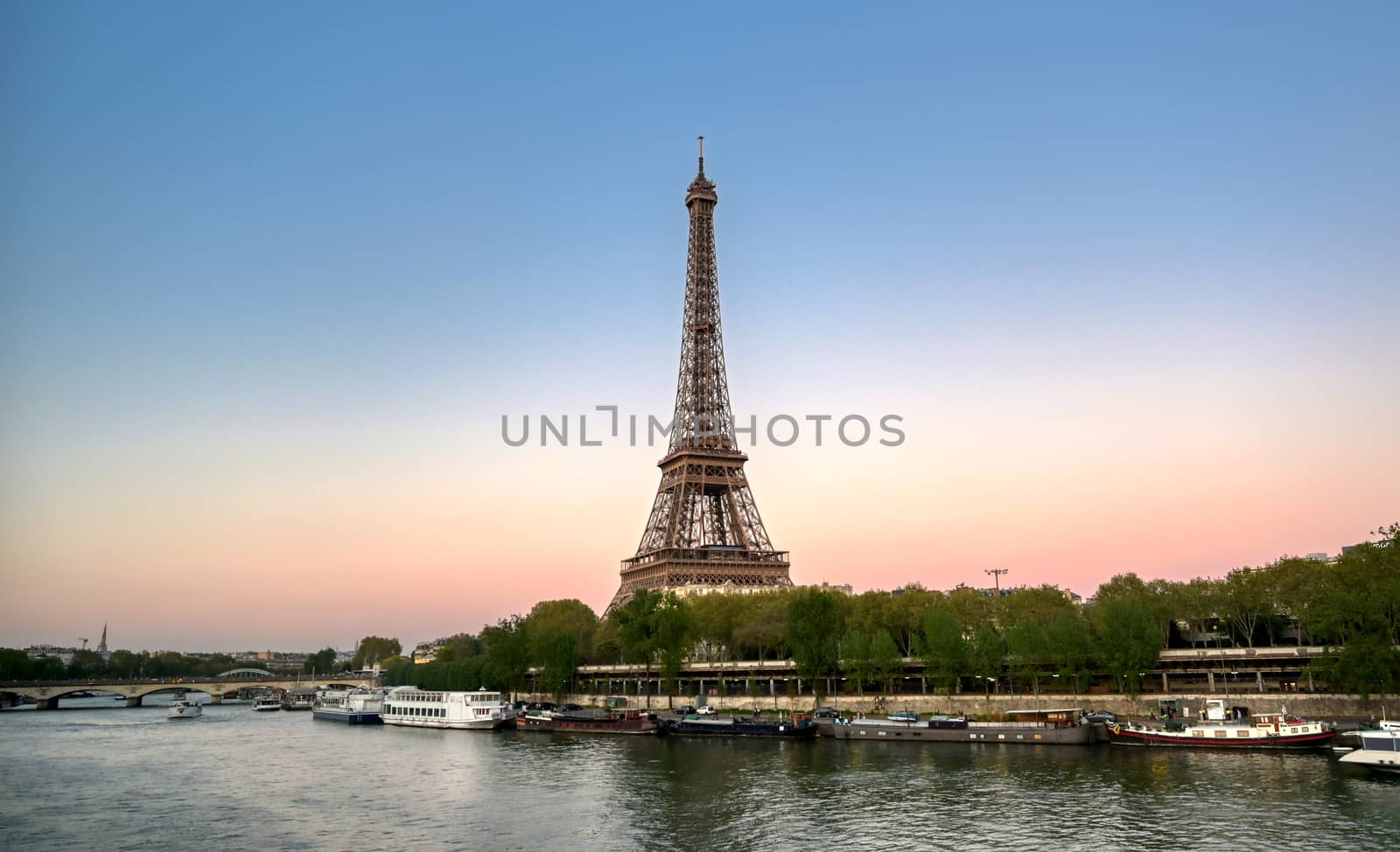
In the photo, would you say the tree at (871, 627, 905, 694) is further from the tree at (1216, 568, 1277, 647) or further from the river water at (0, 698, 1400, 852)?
the tree at (1216, 568, 1277, 647)

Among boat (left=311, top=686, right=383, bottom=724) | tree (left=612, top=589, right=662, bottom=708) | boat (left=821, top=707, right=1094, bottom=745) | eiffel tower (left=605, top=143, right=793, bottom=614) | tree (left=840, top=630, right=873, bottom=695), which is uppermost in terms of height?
eiffel tower (left=605, top=143, right=793, bottom=614)

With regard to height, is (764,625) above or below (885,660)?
above

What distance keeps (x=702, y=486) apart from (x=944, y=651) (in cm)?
4471

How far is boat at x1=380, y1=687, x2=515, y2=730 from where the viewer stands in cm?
8756

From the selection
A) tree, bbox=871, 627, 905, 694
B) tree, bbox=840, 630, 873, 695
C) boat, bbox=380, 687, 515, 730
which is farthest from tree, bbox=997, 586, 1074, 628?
boat, bbox=380, 687, 515, 730

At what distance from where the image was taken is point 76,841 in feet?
113

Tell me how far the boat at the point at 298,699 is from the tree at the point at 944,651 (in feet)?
306

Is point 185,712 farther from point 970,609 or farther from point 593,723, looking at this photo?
point 970,609

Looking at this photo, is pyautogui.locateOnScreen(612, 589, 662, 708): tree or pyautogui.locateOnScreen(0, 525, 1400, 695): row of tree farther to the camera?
pyautogui.locateOnScreen(612, 589, 662, 708): tree

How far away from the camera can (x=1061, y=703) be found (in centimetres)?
7269

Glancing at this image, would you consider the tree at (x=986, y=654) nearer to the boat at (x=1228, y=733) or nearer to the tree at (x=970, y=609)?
the tree at (x=970, y=609)

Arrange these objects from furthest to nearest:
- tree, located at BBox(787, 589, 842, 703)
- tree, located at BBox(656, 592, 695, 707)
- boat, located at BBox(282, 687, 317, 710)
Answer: boat, located at BBox(282, 687, 317, 710), tree, located at BBox(656, 592, 695, 707), tree, located at BBox(787, 589, 842, 703)

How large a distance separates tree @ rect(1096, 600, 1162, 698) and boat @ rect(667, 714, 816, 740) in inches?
845

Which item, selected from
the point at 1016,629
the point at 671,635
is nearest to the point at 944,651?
the point at 1016,629
